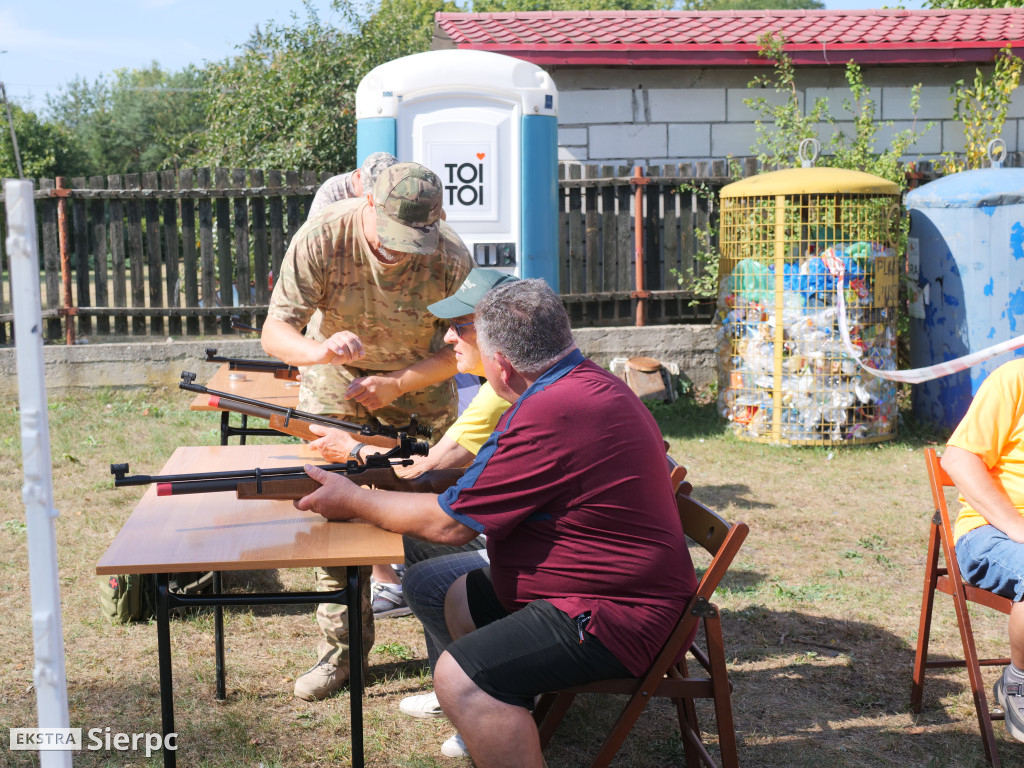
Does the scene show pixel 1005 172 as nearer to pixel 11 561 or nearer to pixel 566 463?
pixel 566 463

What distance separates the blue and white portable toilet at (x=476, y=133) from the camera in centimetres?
699

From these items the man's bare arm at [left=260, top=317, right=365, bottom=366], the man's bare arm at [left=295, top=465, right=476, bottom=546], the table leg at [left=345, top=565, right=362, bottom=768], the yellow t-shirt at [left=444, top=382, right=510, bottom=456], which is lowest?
the table leg at [left=345, top=565, right=362, bottom=768]

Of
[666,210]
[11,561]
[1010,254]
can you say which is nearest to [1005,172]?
[1010,254]

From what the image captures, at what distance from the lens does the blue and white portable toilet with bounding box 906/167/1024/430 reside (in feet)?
23.4

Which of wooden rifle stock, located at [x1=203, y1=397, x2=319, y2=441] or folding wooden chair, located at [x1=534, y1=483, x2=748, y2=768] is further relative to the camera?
wooden rifle stock, located at [x1=203, y1=397, x2=319, y2=441]

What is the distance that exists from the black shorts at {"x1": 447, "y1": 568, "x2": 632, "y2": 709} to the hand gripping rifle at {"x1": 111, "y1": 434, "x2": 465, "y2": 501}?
58 centimetres

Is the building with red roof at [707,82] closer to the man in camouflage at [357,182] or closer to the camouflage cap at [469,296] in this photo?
the man in camouflage at [357,182]

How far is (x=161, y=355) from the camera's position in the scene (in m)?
8.92

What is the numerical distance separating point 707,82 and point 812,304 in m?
3.83

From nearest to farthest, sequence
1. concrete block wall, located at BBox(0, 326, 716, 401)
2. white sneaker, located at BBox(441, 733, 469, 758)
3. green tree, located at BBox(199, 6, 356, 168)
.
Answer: white sneaker, located at BBox(441, 733, 469, 758), concrete block wall, located at BBox(0, 326, 716, 401), green tree, located at BBox(199, 6, 356, 168)

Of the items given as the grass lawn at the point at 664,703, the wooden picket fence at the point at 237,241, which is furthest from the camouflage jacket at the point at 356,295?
the wooden picket fence at the point at 237,241

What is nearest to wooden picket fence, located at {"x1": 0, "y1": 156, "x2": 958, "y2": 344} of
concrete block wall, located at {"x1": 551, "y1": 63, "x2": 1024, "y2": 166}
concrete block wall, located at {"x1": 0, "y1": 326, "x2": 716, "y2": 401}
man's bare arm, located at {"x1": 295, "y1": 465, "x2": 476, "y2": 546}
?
concrete block wall, located at {"x1": 0, "y1": 326, "x2": 716, "y2": 401}

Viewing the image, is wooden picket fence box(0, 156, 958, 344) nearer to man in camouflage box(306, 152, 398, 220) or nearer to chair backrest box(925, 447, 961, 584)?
man in camouflage box(306, 152, 398, 220)

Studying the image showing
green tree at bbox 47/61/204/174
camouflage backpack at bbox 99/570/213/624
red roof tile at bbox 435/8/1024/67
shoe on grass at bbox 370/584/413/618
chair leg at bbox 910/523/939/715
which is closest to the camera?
chair leg at bbox 910/523/939/715
